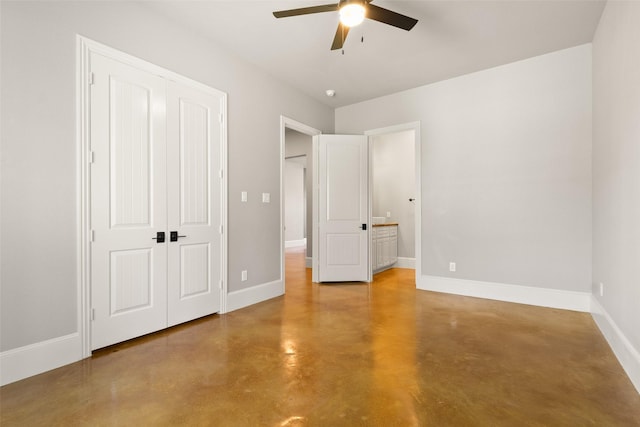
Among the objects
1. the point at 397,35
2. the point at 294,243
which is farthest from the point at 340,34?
the point at 294,243

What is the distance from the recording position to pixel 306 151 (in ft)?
22.5

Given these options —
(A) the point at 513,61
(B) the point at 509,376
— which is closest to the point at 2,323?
(B) the point at 509,376

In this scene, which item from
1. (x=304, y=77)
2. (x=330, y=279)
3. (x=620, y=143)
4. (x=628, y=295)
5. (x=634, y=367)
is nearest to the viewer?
(x=634, y=367)

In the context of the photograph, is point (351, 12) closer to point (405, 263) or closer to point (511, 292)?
point (511, 292)

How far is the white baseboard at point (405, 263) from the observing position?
6.27 meters

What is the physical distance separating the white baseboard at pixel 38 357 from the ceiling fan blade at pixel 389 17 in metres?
3.30

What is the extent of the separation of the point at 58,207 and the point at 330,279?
142 inches

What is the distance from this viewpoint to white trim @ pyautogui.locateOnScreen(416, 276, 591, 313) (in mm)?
3554

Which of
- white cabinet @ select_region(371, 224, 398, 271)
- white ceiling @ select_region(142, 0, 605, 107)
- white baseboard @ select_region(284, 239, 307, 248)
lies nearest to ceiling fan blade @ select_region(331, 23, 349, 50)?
white ceiling @ select_region(142, 0, 605, 107)

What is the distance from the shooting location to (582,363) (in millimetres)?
2314

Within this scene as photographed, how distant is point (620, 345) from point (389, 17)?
9.89 feet

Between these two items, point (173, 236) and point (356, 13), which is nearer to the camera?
point (356, 13)

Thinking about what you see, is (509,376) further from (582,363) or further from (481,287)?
(481,287)

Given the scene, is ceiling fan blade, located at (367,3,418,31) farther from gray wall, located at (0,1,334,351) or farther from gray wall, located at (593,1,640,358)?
gray wall, located at (0,1,334,351)
